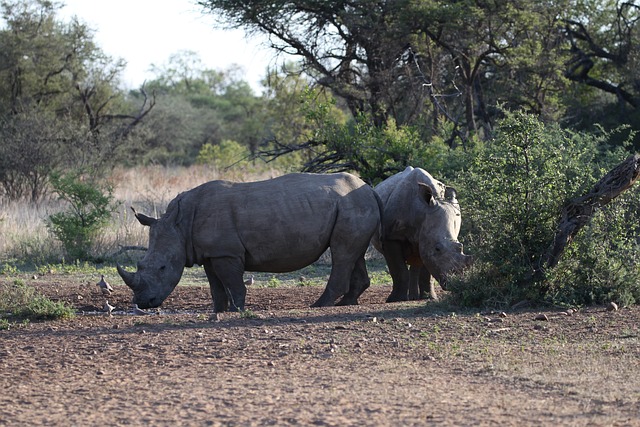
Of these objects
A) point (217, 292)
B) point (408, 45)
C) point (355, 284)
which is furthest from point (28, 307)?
point (408, 45)

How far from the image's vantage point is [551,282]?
30.0 feet

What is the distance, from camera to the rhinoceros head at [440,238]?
1025cm

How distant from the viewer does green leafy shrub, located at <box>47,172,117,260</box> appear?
619 inches

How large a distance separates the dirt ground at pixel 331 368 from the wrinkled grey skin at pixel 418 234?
1.02 meters

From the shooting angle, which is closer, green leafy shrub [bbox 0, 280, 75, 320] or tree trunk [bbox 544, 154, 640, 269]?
tree trunk [bbox 544, 154, 640, 269]

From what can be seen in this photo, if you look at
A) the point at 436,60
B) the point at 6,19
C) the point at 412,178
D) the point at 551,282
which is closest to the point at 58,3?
the point at 6,19

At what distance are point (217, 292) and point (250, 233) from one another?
76 centimetres

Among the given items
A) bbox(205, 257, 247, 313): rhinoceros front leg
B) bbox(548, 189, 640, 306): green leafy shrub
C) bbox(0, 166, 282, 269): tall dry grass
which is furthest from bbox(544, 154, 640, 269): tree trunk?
bbox(0, 166, 282, 269): tall dry grass

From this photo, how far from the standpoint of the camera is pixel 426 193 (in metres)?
10.7

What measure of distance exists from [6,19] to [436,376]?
2676cm

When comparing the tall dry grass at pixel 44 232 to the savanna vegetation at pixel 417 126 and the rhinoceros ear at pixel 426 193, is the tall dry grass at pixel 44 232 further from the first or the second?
the rhinoceros ear at pixel 426 193

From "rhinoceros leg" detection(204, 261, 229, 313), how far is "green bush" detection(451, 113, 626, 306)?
2589mm

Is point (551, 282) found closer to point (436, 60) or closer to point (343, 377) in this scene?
point (343, 377)

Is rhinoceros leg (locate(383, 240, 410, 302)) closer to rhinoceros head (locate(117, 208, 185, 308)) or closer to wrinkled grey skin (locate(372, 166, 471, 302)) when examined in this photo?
wrinkled grey skin (locate(372, 166, 471, 302))
